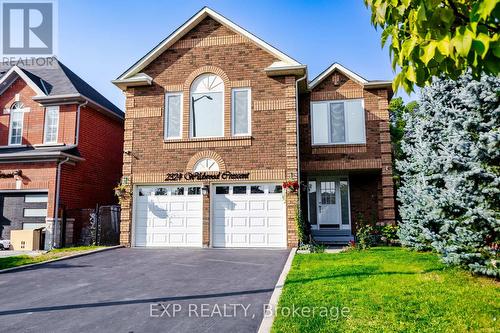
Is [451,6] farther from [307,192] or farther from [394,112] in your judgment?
[394,112]

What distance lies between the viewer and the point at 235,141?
516 inches

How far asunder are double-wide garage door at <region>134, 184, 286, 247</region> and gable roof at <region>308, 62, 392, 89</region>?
507 centimetres

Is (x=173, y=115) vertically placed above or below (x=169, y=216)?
above

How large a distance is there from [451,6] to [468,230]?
16.5ft

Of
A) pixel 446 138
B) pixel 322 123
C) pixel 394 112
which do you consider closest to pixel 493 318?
pixel 446 138

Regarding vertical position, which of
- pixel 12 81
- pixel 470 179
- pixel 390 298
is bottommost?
pixel 390 298

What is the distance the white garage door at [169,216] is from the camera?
43.3 ft

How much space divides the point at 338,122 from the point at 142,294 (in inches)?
426

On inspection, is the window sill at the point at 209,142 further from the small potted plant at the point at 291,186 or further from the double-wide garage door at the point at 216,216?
the small potted plant at the point at 291,186

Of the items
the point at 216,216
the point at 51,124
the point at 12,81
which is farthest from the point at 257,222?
the point at 12,81

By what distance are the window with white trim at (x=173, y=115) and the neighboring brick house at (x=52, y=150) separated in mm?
4422

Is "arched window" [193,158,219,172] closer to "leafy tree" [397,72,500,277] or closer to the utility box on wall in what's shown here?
the utility box on wall

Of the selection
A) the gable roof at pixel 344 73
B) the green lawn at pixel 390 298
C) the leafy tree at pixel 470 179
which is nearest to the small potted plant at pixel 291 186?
the green lawn at pixel 390 298

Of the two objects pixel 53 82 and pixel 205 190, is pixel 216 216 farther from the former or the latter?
pixel 53 82
